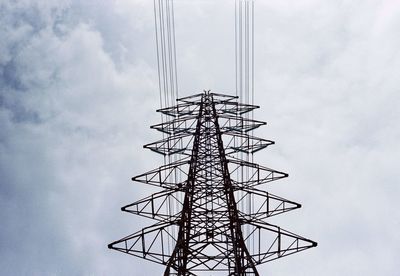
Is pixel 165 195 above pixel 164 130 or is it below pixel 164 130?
below

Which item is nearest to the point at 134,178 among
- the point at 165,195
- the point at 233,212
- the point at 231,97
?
the point at 165,195

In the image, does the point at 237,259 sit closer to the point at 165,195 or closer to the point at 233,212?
the point at 233,212

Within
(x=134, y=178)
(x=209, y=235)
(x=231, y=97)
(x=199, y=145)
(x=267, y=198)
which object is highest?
(x=231, y=97)

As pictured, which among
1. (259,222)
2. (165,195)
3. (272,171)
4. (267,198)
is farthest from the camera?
(272,171)

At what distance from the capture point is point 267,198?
41.7 feet

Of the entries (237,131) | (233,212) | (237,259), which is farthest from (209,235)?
(237,131)

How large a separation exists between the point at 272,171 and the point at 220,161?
1.92 m

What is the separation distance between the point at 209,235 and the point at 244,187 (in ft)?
7.28

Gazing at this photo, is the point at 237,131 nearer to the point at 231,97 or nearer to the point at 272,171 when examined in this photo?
the point at 231,97

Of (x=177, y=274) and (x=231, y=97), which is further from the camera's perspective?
(x=231, y=97)

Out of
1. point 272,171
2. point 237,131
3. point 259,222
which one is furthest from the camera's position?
point 237,131

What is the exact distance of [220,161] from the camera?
1449 cm

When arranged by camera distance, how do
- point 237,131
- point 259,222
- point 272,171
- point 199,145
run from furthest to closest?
point 237,131 < point 199,145 < point 272,171 < point 259,222

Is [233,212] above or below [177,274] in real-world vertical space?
above
